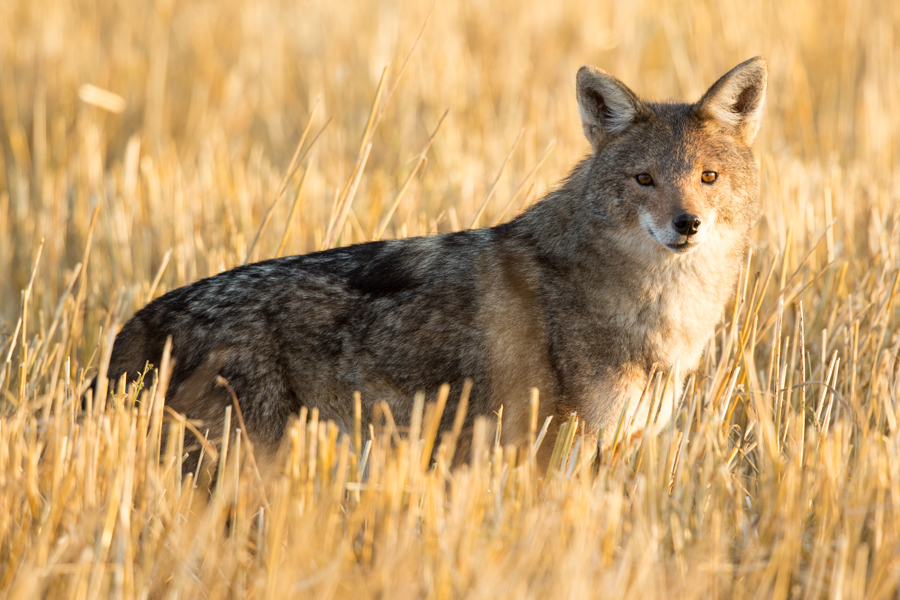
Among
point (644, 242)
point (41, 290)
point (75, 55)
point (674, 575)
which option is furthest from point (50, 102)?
point (674, 575)

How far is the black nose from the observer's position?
3.85 metres

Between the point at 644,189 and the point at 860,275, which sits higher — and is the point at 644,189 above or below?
above

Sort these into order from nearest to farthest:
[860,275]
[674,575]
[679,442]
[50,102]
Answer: [674,575], [679,442], [860,275], [50,102]

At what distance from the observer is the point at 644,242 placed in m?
4.07

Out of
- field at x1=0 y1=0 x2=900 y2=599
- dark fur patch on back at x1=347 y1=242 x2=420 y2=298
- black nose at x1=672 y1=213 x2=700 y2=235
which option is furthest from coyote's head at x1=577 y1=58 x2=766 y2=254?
dark fur patch on back at x1=347 y1=242 x2=420 y2=298

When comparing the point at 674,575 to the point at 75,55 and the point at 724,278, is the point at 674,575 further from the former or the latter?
the point at 75,55

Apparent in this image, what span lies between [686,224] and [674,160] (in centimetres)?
40

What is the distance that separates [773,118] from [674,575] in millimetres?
8710

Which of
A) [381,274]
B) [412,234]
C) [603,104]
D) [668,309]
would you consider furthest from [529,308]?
[412,234]

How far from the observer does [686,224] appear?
3859 mm

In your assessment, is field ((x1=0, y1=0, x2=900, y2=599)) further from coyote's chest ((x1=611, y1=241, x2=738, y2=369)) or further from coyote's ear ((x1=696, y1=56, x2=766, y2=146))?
coyote's ear ((x1=696, y1=56, x2=766, y2=146))

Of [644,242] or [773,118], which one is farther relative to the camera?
[773,118]

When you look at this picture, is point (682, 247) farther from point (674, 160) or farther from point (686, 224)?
point (674, 160)

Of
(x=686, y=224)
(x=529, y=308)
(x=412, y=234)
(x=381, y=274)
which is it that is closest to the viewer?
(x=686, y=224)
